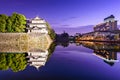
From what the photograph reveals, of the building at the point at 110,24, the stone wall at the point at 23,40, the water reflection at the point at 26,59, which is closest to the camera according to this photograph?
the water reflection at the point at 26,59

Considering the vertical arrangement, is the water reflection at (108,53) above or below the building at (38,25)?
below

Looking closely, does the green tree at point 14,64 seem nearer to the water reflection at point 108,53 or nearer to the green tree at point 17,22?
the water reflection at point 108,53

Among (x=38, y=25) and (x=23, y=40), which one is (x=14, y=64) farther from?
(x=38, y=25)

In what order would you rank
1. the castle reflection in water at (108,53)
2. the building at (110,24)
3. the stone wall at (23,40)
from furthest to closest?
the building at (110,24) < the stone wall at (23,40) < the castle reflection in water at (108,53)

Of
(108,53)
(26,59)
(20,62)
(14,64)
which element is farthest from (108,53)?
(14,64)

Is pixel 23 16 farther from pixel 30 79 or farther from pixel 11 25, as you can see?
pixel 30 79

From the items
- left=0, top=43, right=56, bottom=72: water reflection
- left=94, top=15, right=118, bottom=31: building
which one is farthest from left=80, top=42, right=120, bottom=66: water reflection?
left=94, top=15, right=118, bottom=31: building

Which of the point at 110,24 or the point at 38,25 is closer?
the point at 38,25

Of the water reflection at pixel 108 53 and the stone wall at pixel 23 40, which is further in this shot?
the stone wall at pixel 23 40

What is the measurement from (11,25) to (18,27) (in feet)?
4.23

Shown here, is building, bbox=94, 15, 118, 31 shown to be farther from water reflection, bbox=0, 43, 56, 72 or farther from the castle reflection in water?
water reflection, bbox=0, 43, 56, 72

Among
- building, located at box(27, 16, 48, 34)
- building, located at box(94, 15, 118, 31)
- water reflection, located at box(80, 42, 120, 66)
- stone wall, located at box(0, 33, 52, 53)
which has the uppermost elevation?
building, located at box(94, 15, 118, 31)

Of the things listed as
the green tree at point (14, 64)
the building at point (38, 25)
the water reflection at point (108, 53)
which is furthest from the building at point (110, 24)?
the green tree at point (14, 64)

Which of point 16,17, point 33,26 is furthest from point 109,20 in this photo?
point 16,17
